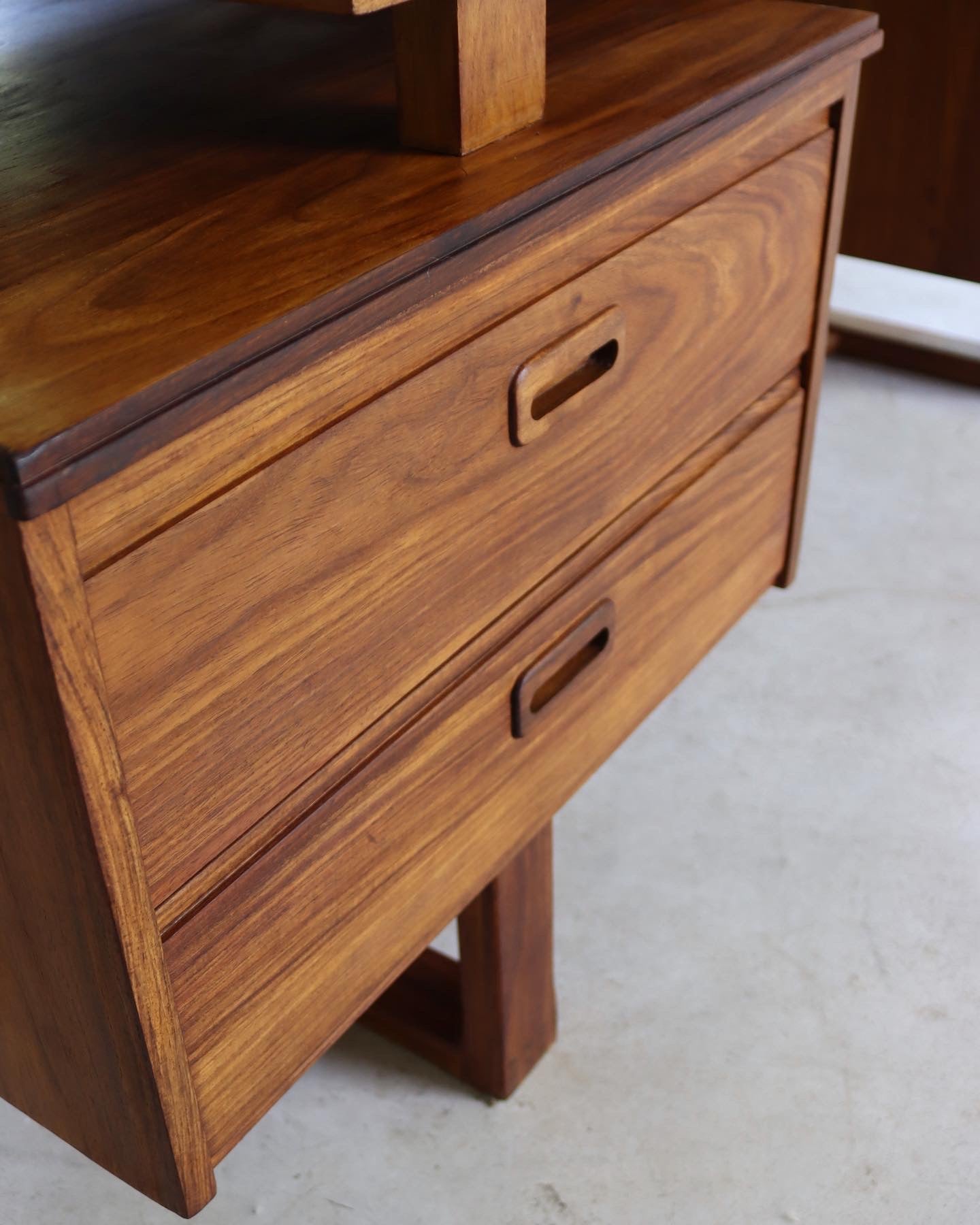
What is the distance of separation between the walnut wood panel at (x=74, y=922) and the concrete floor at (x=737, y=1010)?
1.34 feet

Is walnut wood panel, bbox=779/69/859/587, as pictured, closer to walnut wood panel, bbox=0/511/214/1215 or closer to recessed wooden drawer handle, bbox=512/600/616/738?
recessed wooden drawer handle, bbox=512/600/616/738

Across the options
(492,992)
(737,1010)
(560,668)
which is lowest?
(737,1010)

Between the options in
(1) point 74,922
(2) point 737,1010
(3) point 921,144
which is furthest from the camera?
(3) point 921,144

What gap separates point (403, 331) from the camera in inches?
21.3

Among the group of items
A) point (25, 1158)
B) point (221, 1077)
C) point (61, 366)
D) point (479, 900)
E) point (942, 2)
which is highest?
point (61, 366)

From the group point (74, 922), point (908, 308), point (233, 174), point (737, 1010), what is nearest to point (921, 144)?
point (908, 308)

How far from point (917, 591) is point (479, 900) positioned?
880 millimetres

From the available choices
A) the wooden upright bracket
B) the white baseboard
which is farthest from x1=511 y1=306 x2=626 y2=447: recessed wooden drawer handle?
the white baseboard

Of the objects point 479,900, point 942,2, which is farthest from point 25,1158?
point 942,2

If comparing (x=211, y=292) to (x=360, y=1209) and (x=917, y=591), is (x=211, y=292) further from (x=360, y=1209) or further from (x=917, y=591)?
(x=917, y=591)

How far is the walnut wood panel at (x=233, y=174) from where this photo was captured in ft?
1.50

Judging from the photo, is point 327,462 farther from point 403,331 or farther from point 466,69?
point 466,69

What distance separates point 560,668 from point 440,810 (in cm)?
14

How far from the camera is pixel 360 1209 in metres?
0.96
